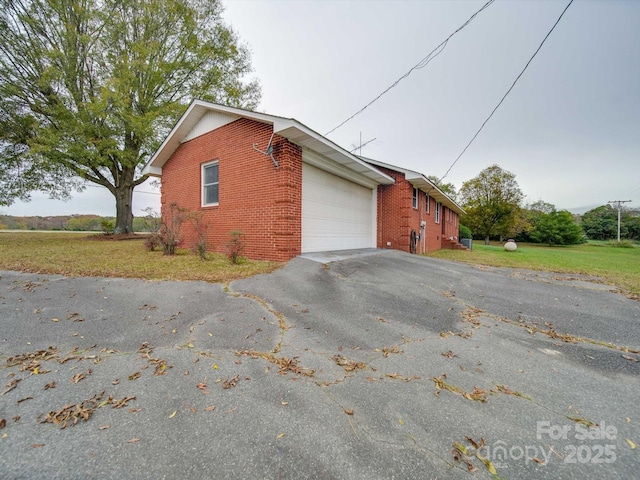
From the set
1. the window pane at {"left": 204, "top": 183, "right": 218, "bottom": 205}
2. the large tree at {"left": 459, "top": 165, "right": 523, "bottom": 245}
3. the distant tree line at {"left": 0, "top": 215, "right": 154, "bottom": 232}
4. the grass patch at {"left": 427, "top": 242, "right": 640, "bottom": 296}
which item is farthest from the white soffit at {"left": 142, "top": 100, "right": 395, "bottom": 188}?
the distant tree line at {"left": 0, "top": 215, "right": 154, "bottom": 232}

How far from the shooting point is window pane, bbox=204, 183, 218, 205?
8672mm

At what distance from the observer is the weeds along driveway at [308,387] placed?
149 centimetres

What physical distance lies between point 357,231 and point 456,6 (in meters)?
7.09

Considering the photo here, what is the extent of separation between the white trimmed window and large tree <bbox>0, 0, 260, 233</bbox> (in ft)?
18.5

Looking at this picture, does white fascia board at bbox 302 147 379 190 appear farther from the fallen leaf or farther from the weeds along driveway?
the fallen leaf

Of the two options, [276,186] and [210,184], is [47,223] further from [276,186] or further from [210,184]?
[276,186]

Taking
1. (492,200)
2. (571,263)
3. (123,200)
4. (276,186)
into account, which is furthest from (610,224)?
(123,200)

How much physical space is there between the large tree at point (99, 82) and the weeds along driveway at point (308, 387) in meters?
10.7

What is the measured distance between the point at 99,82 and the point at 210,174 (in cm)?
1118

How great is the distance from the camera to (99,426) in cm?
168

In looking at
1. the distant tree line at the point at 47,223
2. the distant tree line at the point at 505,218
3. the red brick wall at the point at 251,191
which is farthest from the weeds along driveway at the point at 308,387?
the distant tree line at the point at 47,223

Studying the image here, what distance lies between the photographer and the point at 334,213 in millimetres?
9000

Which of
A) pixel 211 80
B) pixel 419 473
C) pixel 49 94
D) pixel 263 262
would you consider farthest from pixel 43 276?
pixel 211 80

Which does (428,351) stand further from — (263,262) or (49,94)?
(49,94)
